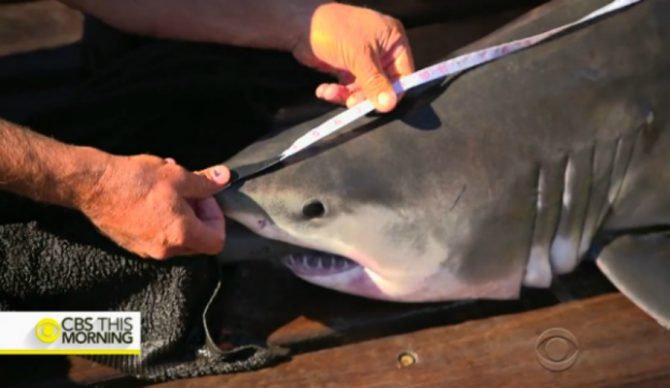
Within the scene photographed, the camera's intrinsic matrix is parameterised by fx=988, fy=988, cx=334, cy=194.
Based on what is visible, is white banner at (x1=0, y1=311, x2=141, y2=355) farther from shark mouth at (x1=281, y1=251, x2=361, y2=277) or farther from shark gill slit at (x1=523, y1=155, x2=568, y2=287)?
shark gill slit at (x1=523, y1=155, x2=568, y2=287)

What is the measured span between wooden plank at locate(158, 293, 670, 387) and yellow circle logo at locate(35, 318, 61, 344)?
0.19 meters

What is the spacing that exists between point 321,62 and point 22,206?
545 mm

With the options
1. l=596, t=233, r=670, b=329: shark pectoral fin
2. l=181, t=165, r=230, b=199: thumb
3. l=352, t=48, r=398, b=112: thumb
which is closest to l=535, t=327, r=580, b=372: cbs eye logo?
l=596, t=233, r=670, b=329: shark pectoral fin

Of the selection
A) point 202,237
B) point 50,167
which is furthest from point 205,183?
point 50,167

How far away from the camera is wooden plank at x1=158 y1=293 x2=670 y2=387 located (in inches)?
56.5

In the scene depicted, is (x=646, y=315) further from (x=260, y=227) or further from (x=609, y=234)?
(x=260, y=227)

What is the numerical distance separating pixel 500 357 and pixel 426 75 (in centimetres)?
43

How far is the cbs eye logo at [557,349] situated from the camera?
144 centimetres

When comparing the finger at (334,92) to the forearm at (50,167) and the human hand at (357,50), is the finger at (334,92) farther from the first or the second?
the forearm at (50,167)

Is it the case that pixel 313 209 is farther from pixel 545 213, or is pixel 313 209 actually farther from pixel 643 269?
pixel 643 269

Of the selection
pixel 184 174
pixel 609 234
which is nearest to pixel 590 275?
pixel 609 234

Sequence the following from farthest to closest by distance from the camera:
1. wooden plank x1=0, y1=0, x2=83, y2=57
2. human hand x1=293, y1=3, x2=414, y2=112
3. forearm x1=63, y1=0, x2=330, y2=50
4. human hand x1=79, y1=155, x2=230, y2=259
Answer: wooden plank x1=0, y1=0, x2=83, y2=57 → forearm x1=63, y1=0, x2=330, y2=50 → human hand x1=293, y1=3, x2=414, y2=112 → human hand x1=79, y1=155, x2=230, y2=259

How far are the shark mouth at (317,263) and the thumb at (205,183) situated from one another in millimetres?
187

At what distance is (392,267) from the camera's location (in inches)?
56.7
